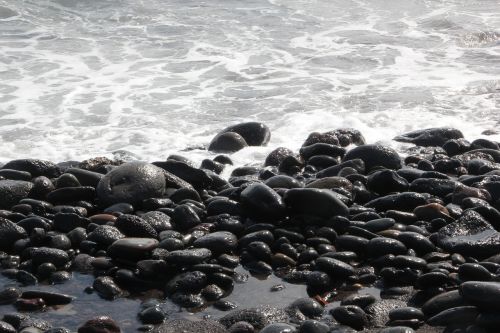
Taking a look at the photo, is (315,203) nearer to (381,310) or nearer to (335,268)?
(335,268)

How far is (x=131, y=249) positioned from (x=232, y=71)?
7746mm

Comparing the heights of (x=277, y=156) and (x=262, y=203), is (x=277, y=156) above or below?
below

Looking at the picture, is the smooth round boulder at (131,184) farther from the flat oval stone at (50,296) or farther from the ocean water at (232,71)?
the ocean water at (232,71)

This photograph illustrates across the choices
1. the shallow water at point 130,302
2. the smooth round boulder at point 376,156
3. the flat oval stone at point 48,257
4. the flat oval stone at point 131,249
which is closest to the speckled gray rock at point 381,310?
the shallow water at point 130,302

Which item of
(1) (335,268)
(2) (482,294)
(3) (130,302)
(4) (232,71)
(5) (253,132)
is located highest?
(2) (482,294)

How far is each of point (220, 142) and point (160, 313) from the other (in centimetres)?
438

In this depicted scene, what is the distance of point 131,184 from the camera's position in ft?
22.1

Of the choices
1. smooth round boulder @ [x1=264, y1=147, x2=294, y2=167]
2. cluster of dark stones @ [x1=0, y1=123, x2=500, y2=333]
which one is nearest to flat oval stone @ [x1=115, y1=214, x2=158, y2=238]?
cluster of dark stones @ [x1=0, y1=123, x2=500, y2=333]

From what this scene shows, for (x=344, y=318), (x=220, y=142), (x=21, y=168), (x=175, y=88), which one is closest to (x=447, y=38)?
(x=175, y=88)

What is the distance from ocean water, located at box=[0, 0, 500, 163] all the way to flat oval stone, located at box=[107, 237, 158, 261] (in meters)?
3.20

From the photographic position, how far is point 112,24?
16.5 meters

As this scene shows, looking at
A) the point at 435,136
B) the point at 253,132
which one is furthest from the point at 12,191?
the point at 435,136

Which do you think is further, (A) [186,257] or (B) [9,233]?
(B) [9,233]

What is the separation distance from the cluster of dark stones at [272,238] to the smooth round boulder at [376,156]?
0.01 metres
